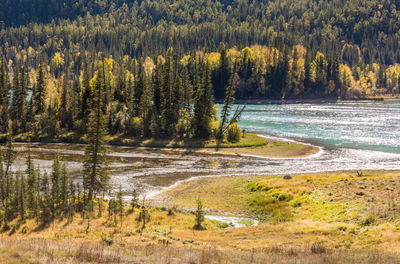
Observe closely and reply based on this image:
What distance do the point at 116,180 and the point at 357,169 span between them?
1508 inches

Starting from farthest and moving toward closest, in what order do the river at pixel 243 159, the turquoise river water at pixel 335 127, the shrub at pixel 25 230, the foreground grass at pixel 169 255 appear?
the turquoise river water at pixel 335 127 < the river at pixel 243 159 < the shrub at pixel 25 230 < the foreground grass at pixel 169 255

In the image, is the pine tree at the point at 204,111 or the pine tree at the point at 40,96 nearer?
the pine tree at the point at 204,111

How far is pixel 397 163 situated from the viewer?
69.9 metres

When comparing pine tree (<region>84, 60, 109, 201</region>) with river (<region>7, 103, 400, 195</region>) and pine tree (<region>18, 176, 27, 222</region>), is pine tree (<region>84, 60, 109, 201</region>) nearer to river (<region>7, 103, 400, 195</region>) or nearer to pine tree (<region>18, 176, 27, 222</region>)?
river (<region>7, 103, 400, 195</region>)

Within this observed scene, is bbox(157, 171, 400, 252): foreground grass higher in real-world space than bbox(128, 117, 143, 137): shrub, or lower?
lower

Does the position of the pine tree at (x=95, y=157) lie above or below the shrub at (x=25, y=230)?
above

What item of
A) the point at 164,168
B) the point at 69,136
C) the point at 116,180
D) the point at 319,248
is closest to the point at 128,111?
the point at 69,136

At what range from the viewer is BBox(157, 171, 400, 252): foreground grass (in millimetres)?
28445

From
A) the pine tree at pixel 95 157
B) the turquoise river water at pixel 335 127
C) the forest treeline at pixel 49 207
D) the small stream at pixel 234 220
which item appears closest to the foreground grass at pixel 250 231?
the forest treeline at pixel 49 207

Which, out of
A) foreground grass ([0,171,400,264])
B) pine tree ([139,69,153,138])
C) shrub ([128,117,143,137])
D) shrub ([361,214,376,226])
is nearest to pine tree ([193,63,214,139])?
pine tree ([139,69,153,138])

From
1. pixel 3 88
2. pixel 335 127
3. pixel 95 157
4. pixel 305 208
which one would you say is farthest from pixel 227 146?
pixel 3 88

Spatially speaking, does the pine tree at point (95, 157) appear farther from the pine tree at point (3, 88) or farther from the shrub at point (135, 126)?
the pine tree at point (3, 88)

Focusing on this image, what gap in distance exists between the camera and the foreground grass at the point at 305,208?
2845 centimetres

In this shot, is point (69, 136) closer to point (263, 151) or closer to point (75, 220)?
point (263, 151)
